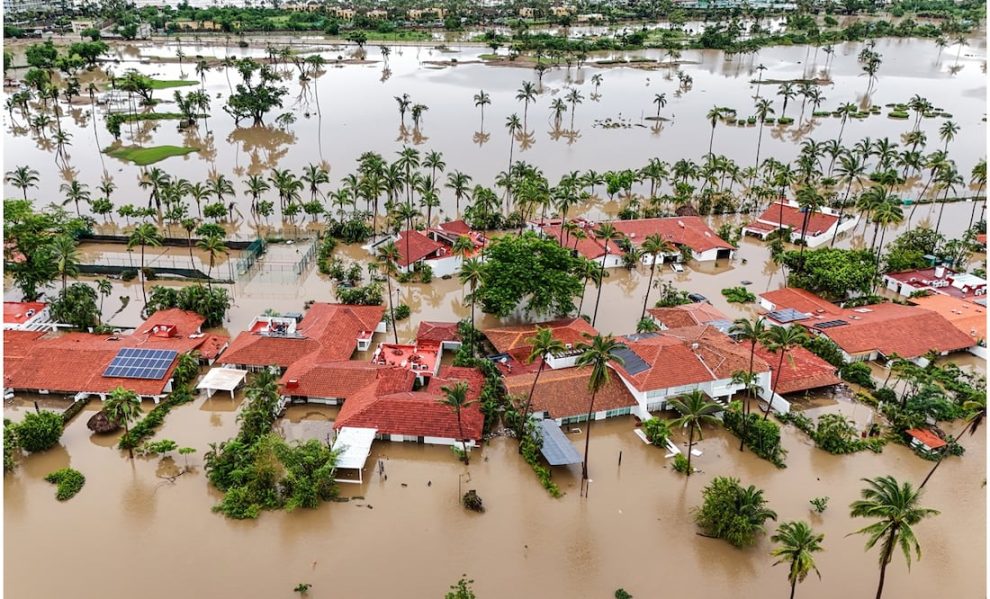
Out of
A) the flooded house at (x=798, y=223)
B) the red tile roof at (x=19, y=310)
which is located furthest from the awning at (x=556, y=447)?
the flooded house at (x=798, y=223)

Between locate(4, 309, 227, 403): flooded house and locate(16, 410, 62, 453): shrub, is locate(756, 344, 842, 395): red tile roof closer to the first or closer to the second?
locate(4, 309, 227, 403): flooded house

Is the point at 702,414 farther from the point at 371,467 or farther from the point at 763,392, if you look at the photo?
the point at 371,467

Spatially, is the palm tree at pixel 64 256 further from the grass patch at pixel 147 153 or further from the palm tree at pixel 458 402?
the grass patch at pixel 147 153

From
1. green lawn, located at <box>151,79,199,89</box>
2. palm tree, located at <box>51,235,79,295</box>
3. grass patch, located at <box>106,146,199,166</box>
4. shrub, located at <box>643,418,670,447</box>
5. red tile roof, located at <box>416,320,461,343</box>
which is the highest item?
green lawn, located at <box>151,79,199,89</box>

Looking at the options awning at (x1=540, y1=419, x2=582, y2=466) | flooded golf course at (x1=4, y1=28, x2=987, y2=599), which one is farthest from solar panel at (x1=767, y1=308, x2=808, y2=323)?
awning at (x1=540, y1=419, x2=582, y2=466)

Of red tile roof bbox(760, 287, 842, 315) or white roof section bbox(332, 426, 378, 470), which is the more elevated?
red tile roof bbox(760, 287, 842, 315)

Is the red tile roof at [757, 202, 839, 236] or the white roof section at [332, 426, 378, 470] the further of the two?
the red tile roof at [757, 202, 839, 236]
